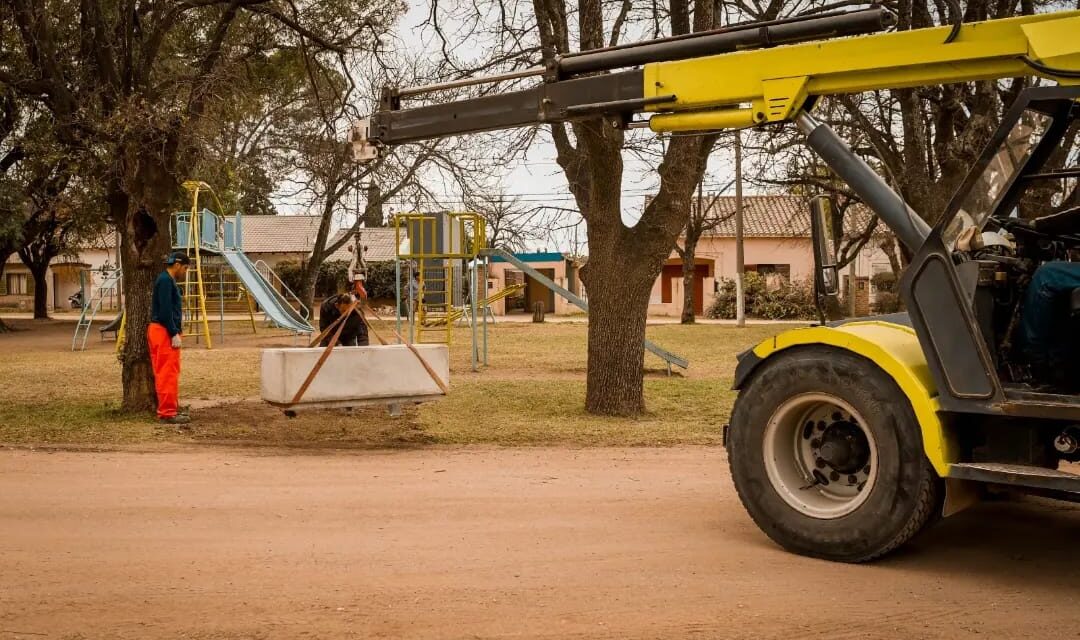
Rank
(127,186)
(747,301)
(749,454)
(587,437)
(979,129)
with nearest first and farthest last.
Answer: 1. (749,454)
2. (587,437)
3. (127,186)
4. (979,129)
5. (747,301)

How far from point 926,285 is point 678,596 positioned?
214 centimetres

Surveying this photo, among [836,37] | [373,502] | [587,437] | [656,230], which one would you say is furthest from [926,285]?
[656,230]

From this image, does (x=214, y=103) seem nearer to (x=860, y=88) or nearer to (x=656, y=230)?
(x=656, y=230)

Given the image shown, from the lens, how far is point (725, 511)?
7758mm

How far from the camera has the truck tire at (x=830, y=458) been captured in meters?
6.02

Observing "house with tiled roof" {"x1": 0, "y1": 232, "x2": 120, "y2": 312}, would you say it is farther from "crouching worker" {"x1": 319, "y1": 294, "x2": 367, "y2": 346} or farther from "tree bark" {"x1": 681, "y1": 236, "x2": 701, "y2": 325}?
"crouching worker" {"x1": 319, "y1": 294, "x2": 367, "y2": 346}

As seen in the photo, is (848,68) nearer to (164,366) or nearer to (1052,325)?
(1052,325)

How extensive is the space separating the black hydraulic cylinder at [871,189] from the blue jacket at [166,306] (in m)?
8.19

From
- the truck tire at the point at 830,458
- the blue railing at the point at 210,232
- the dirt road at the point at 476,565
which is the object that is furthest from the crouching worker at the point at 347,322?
the blue railing at the point at 210,232

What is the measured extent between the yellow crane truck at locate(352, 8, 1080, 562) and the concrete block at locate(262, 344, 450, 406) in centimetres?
523

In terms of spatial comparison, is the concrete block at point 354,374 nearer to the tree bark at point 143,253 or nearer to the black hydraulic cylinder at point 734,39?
the tree bark at point 143,253

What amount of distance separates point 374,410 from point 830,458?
28.0ft

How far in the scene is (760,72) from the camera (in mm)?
6914

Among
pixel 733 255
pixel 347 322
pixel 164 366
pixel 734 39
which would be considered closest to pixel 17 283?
pixel 733 255
